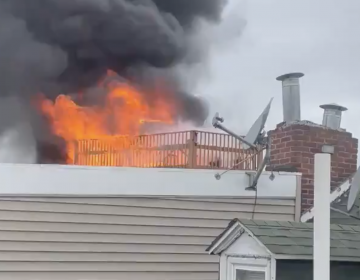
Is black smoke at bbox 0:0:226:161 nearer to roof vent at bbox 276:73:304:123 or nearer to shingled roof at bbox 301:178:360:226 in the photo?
roof vent at bbox 276:73:304:123

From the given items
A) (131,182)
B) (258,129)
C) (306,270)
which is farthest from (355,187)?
(131,182)

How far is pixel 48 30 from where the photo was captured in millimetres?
11250

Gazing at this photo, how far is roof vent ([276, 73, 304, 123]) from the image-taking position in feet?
26.8

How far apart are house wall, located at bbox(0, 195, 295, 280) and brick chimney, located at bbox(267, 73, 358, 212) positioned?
0.40 metres

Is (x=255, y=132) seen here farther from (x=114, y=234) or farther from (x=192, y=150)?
(x=114, y=234)

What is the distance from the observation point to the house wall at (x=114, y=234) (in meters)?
6.28

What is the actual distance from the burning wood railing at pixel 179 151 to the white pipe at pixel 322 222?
330 centimetres

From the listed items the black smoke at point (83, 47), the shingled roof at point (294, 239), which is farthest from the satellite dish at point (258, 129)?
the black smoke at point (83, 47)

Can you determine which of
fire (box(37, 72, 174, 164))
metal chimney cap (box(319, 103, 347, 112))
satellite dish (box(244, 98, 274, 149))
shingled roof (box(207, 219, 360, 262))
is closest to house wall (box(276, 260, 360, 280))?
shingled roof (box(207, 219, 360, 262))

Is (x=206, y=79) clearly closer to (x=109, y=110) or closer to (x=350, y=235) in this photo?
(x=109, y=110)

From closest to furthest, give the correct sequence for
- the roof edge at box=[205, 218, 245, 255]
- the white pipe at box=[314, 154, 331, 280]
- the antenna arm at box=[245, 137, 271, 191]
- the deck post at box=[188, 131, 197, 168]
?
1. the white pipe at box=[314, 154, 331, 280]
2. the roof edge at box=[205, 218, 245, 255]
3. the antenna arm at box=[245, 137, 271, 191]
4. the deck post at box=[188, 131, 197, 168]

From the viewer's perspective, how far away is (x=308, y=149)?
7715 millimetres

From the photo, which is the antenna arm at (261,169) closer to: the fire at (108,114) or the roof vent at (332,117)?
the roof vent at (332,117)

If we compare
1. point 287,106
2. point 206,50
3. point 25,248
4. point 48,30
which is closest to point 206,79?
point 206,50
